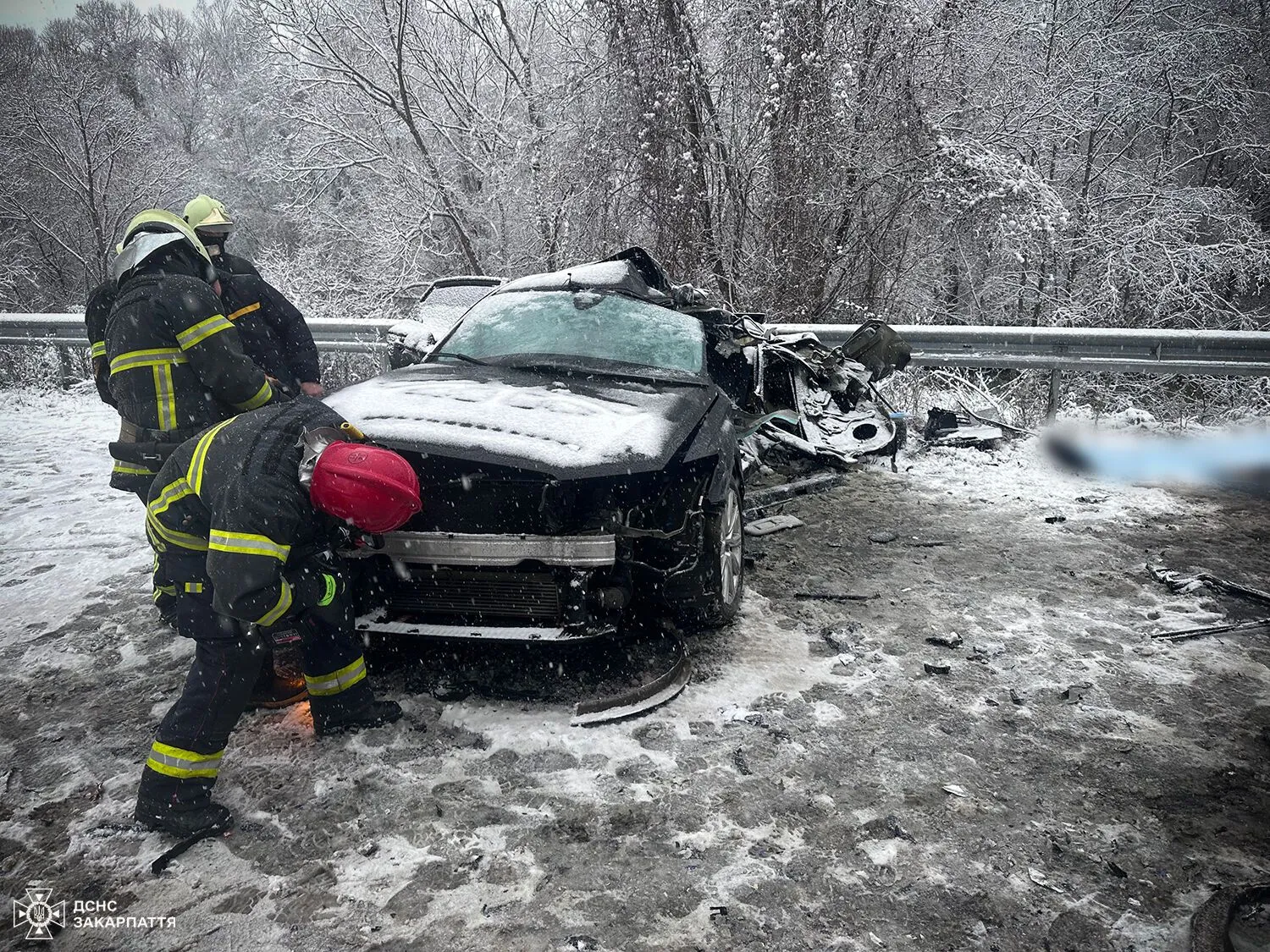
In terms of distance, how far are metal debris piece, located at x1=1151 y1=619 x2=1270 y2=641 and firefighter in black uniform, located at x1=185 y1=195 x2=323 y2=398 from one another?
4.37 metres

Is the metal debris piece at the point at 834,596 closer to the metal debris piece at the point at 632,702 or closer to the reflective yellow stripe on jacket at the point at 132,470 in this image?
the metal debris piece at the point at 632,702

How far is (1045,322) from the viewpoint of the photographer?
11.0 m

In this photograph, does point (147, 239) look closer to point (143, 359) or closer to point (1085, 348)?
point (143, 359)

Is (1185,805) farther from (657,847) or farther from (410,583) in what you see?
(410,583)

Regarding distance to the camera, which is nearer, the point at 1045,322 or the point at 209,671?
the point at 209,671

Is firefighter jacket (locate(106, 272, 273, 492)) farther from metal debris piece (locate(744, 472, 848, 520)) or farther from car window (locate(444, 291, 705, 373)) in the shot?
metal debris piece (locate(744, 472, 848, 520))

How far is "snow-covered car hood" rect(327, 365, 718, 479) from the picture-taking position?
283cm

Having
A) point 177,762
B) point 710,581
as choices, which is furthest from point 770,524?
point 177,762

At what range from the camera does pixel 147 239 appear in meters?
3.25

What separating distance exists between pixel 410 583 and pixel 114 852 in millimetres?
1199

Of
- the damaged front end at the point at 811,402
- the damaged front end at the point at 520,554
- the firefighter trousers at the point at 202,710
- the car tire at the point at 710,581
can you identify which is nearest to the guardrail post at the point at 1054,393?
the damaged front end at the point at 811,402

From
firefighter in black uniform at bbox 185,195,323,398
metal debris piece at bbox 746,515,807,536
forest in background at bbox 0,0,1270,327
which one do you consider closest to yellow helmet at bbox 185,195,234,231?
firefighter in black uniform at bbox 185,195,323,398

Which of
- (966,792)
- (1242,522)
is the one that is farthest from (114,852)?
(1242,522)

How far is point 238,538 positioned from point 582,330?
2.31m
